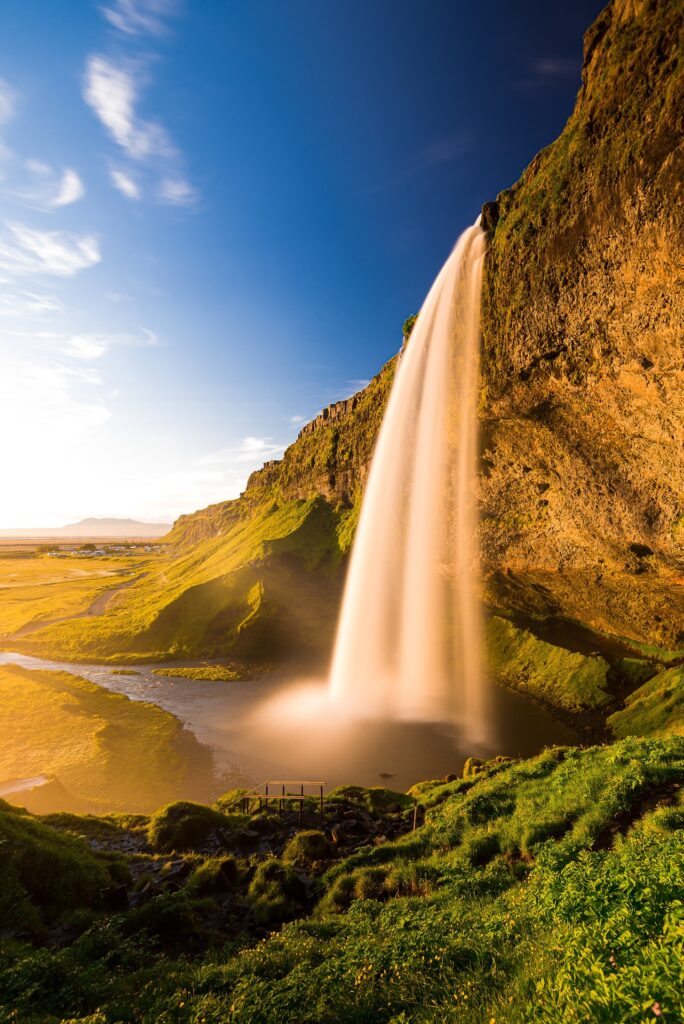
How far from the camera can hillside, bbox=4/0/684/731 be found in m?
19.3

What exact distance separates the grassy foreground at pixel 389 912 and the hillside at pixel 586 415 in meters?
18.1

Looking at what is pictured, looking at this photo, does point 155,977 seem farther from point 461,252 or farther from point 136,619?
point 136,619

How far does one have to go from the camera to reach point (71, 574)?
475 ft

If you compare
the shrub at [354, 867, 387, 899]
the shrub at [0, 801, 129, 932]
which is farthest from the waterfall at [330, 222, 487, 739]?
the shrub at [0, 801, 129, 932]

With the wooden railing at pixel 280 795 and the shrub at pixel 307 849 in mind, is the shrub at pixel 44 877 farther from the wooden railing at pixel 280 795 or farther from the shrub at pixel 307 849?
the wooden railing at pixel 280 795

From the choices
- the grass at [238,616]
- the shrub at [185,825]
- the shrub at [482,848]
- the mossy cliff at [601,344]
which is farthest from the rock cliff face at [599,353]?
the shrub at [185,825]

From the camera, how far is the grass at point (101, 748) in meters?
25.1

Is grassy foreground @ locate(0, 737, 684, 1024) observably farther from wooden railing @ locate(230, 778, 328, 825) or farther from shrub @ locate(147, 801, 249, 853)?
wooden railing @ locate(230, 778, 328, 825)

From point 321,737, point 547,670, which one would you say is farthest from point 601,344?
point 321,737

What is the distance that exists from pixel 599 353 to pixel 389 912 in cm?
2716

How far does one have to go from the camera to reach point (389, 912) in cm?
1052

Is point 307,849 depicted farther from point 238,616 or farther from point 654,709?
point 238,616

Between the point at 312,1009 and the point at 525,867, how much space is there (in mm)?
8153

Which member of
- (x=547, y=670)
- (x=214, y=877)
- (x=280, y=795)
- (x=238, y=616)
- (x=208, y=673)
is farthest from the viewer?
(x=238, y=616)
